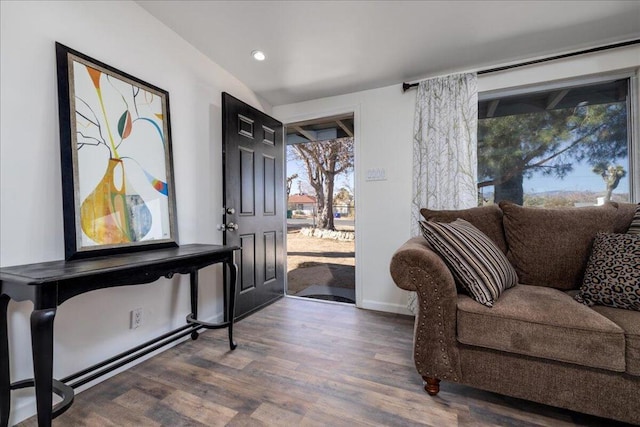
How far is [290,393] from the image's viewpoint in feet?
4.89

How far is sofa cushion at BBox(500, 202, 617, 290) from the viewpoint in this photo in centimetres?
171

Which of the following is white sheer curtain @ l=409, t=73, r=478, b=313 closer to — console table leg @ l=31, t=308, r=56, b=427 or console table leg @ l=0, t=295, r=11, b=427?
console table leg @ l=31, t=308, r=56, b=427

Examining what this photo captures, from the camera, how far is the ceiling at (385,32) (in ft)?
5.87

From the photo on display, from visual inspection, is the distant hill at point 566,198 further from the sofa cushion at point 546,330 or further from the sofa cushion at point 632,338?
the sofa cushion at point 632,338

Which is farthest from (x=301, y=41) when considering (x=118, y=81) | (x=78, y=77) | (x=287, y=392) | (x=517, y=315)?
(x=287, y=392)

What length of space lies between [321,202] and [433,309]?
5.72m

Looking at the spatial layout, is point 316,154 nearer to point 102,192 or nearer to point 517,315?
point 102,192

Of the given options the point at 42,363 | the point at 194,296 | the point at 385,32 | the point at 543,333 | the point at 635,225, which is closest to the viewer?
A: the point at 42,363

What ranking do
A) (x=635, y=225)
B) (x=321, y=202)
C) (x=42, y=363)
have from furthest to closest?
(x=321, y=202)
(x=635, y=225)
(x=42, y=363)

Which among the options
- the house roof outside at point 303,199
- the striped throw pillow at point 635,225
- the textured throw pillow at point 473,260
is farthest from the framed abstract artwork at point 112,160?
the house roof outside at point 303,199

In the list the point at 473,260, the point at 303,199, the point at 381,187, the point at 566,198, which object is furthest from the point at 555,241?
the point at 303,199

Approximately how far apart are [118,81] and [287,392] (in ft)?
6.87

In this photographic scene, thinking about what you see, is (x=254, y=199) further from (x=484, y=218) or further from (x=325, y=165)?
(x=325, y=165)

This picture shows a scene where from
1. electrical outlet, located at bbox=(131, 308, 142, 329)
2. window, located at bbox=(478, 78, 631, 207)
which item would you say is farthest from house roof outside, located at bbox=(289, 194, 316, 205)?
electrical outlet, located at bbox=(131, 308, 142, 329)
